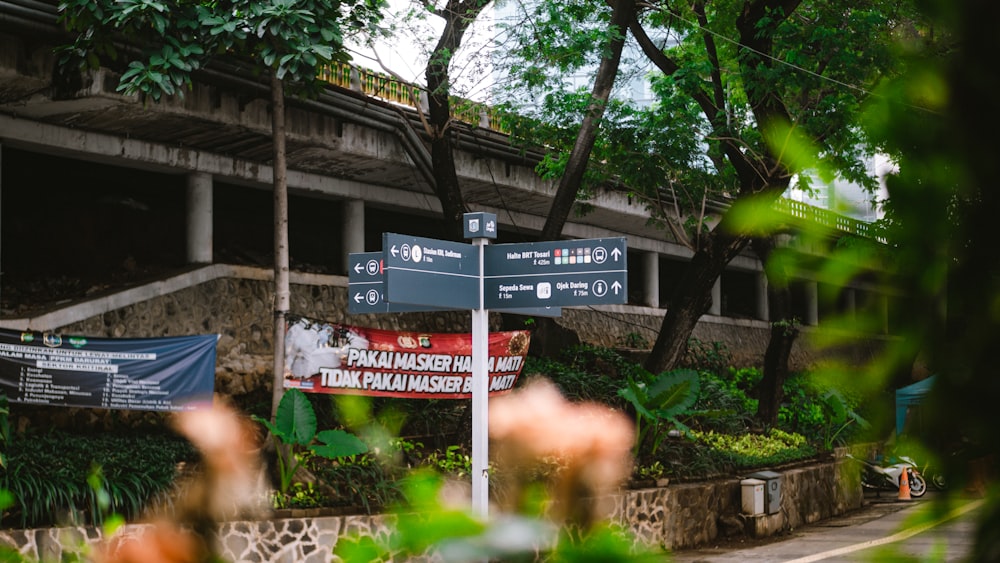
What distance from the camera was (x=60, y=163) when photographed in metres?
14.3

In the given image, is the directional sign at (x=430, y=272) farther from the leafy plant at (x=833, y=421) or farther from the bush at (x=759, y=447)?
the leafy plant at (x=833, y=421)

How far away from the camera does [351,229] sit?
55.8 ft

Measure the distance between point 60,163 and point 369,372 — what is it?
5.18 metres

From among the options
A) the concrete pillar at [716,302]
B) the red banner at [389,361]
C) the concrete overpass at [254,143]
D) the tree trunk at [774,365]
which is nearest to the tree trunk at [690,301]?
the concrete overpass at [254,143]

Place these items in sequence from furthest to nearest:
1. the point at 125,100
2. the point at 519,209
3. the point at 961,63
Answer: the point at 519,209, the point at 125,100, the point at 961,63

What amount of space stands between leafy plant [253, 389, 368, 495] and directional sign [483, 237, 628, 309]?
3.00 metres

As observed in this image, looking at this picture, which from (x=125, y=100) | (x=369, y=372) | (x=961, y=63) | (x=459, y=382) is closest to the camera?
(x=961, y=63)

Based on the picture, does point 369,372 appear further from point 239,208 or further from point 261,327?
point 239,208

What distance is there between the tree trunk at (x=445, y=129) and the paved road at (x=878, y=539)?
5.70m

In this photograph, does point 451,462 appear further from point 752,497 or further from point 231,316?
point 752,497

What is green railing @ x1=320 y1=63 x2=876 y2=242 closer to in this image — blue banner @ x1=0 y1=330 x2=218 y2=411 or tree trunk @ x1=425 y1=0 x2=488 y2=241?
tree trunk @ x1=425 y1=0 x2=488 y2=241

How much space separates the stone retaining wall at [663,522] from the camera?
10398mm

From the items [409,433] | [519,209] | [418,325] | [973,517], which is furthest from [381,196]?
[973,517]

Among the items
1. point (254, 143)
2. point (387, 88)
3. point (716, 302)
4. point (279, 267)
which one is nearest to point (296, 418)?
point (279, 267)
